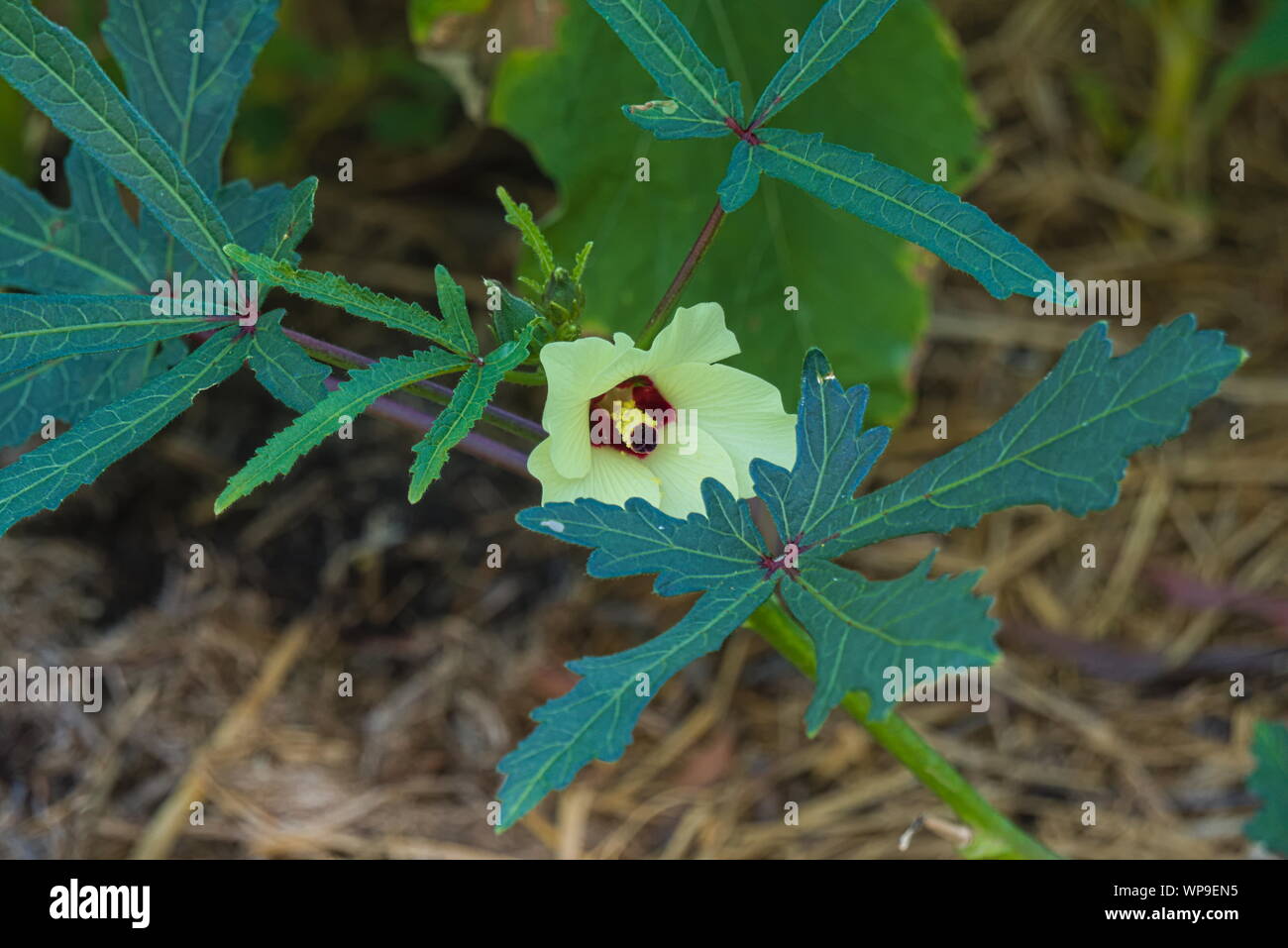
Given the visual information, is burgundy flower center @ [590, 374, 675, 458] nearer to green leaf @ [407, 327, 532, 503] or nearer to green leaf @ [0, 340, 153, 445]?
green leaf @ [407, 327, 532, 503]

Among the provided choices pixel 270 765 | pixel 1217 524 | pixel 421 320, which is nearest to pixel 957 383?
pixel 1217 524

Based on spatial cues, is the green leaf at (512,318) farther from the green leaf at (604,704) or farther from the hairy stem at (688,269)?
the green leaf at (604,704)

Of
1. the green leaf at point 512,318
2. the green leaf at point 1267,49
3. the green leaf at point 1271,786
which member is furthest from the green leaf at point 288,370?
the green leaf at point 1267,49

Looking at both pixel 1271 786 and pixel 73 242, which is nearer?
pixel 73 242

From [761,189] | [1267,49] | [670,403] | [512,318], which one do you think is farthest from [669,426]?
[1267,49]

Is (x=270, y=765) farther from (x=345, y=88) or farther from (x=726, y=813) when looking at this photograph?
(x=345, y=88)

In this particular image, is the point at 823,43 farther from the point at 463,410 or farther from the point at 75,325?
the point at 75,325
